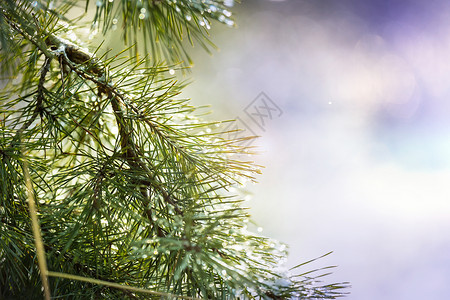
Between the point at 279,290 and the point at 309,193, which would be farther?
the point at 309,193

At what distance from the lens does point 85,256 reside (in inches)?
9.9

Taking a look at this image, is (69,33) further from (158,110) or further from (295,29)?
(295,29)

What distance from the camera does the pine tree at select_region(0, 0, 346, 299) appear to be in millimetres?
216

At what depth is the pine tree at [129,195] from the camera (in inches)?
8.5

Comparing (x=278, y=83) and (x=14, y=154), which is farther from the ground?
(x=278, y=83)

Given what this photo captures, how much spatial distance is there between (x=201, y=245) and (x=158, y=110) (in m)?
0.12

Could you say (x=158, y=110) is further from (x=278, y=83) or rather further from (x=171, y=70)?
(x=278, y=83)

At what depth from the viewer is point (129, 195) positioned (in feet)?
0.83

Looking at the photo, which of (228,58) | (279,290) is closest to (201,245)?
(279,290)

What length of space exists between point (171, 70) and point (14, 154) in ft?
0.40

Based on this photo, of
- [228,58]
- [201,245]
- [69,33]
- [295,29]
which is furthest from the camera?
[295,29]

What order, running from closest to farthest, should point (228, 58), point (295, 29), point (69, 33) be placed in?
point (69, 33), point (228, 58), point (295, 29)

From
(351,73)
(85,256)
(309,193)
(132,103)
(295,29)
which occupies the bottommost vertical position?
(85,256)

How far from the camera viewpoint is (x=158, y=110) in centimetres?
28
